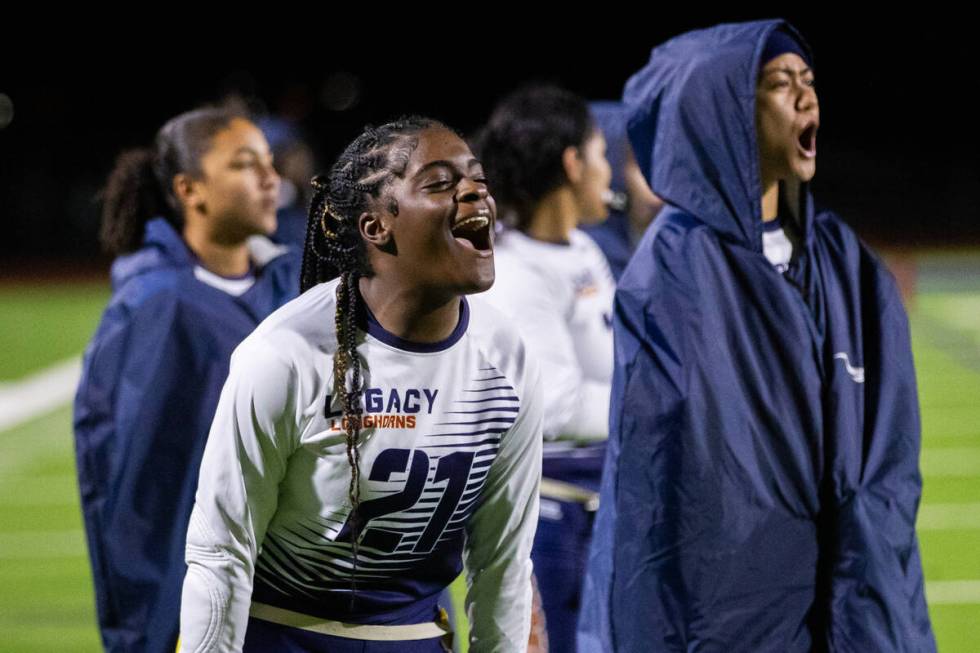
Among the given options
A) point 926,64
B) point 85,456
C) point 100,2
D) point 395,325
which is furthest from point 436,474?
point 100,2

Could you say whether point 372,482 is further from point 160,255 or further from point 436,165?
point 160,255

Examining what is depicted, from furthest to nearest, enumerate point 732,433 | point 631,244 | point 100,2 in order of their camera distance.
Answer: point 100,2 → point 631,244 → point 732,433

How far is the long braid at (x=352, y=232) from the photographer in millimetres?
2404

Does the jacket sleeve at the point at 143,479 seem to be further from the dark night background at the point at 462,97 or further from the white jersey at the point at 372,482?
the dark night background at the point at 462,97

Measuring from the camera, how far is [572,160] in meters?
4.67

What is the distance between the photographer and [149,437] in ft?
13.2

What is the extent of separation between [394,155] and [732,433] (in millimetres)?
983

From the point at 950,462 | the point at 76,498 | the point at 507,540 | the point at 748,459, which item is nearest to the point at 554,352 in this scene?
the point at 748,459

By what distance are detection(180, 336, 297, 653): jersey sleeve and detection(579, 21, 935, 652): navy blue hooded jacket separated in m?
0.97

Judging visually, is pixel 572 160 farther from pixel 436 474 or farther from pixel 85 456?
pixel 436 474

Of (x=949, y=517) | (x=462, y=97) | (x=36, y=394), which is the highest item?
(x=949, y=517)

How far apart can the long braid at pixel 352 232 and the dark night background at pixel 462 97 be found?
17.2m

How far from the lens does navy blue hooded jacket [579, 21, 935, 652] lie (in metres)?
3.01

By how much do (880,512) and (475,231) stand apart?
115 cm
